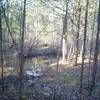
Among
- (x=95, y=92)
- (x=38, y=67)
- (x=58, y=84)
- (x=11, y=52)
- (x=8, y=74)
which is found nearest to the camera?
(x=95, y=92)

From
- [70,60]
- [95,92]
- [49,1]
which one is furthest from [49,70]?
[95,92]

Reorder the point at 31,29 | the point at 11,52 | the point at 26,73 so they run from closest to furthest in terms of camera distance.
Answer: the point at 26,73 < the point at 11,52 < the point at 31,29

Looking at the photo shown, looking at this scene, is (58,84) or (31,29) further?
(31,29)

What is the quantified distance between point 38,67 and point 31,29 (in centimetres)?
2634

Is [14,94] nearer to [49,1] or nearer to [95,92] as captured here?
[95,92]

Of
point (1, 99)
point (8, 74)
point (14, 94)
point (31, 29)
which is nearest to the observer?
point (1, 99)

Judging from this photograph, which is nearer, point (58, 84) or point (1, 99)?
point (1, 99)

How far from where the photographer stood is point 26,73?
19.7 m

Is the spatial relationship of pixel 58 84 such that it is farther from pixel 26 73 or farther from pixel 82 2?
pixel 82 2

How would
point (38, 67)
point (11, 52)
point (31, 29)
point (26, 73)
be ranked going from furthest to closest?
point (31, 29)
point (11, 52)
point (38, 67)
point (26, 73)

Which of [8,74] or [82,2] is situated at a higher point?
[82,2]

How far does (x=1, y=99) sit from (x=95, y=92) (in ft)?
18.4

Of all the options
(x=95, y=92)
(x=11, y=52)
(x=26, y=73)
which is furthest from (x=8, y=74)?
→ (x=11, y=52)

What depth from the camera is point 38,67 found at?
22.6m
